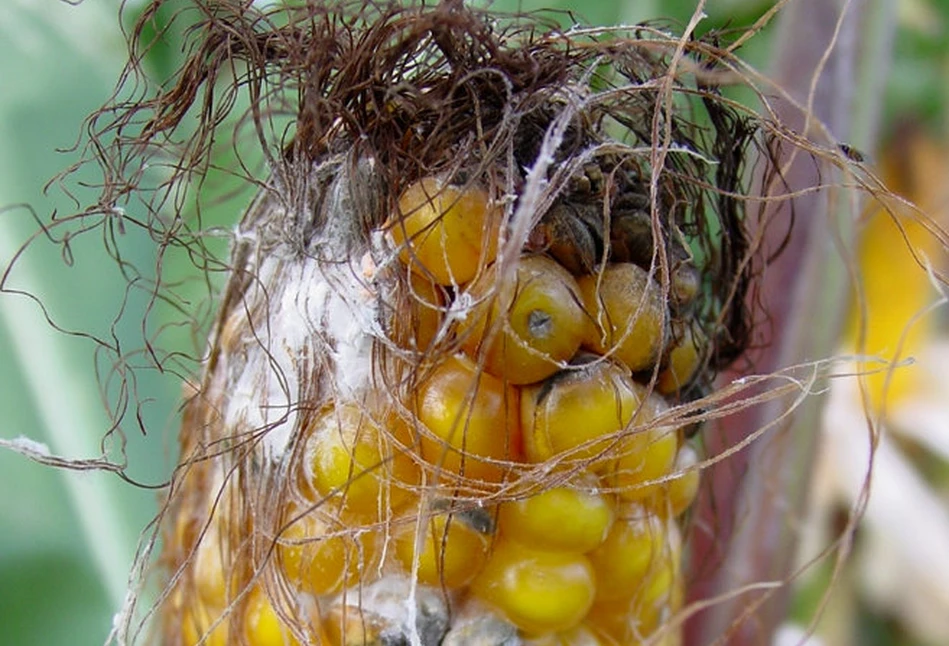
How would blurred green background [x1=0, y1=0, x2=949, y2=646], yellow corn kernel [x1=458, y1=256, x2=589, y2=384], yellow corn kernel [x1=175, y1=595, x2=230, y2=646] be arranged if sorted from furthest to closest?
blurred green background [x1=0, y1=0, x2=949, y2=646] → yellow corn kernel [x1=175, y1=595, x2=230, y2=646] → yellow corn kernel [x1=458, y1=256, x2=589, y2=384]

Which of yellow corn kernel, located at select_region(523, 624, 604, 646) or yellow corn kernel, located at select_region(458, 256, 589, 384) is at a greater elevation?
yellow corn kernel, located at select_region(458, 256, 589, 384)

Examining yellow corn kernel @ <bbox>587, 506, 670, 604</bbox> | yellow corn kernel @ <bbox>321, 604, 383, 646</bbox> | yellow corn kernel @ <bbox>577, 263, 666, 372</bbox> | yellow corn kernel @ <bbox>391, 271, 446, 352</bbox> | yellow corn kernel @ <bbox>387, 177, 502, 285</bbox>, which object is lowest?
yellow corn kernel @ <bbox>587, 506, 670, 604</bbox>

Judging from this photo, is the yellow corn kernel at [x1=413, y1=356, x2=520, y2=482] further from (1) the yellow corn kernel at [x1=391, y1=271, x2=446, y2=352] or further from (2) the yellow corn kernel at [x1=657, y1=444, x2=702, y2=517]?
(2) the yellow corn kernel at [x1=657, y1=444, x2=702, y2=517]

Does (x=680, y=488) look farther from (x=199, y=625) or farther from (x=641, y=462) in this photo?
(x=199, y=625)

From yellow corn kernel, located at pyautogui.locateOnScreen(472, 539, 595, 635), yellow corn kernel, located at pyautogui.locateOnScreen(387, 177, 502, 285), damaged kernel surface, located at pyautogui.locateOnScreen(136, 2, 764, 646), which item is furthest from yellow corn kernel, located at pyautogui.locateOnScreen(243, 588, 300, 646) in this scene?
yellow corn kernel, located at pyautogui.locateOnScreen(387, 177, 502, 285)

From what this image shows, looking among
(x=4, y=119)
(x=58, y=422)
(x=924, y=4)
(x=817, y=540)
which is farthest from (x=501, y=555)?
(x=924, y=4)

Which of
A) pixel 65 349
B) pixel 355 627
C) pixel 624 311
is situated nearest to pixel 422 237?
pixel 624 311
